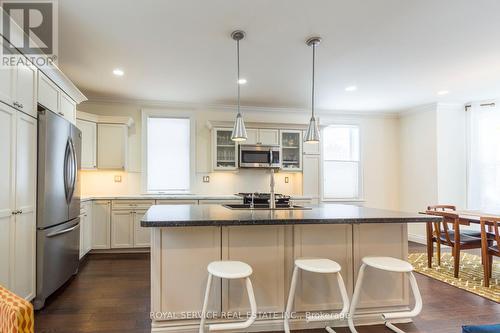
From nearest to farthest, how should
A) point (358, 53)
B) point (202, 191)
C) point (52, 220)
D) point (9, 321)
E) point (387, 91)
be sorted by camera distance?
point (9, 321), point (52, 220), point (358, 53), point (387, 91), point (202, 191)

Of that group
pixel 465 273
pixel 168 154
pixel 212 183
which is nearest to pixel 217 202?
pixel 212 183

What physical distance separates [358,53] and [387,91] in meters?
1.74

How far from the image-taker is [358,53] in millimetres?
3213

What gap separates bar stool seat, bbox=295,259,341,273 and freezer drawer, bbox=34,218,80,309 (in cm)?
233

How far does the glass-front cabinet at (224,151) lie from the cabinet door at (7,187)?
3114mm

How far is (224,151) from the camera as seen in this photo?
205 inches

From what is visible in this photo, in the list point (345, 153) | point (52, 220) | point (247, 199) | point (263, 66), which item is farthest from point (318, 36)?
point (345, 153)

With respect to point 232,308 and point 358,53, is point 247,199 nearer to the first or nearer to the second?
point 232,308

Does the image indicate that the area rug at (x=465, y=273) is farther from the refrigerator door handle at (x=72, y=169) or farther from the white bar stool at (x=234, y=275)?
the refrigerator door handle at (x=72, y=169)

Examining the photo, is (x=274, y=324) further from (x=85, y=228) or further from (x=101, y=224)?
(x=101, y=224)

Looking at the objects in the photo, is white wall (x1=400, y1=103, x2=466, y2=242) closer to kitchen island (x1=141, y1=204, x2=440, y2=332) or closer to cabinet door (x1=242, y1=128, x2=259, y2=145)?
cabinet door (x1=242, y1=128, x2=259, y2=145)

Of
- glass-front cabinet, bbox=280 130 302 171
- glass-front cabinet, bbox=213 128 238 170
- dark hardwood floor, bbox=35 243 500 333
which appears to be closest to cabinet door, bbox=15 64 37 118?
dark hardwood floor, bbox=35 243 500 333

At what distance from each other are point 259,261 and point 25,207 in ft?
6.76

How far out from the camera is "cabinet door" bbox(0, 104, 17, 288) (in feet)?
7.11
